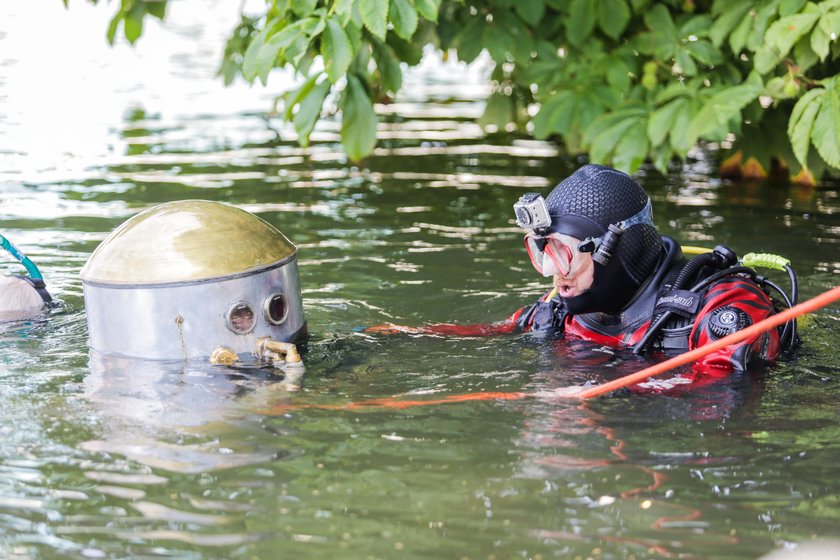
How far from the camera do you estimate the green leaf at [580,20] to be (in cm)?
702

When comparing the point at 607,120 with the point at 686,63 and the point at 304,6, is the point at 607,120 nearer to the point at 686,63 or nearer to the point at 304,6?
the point at 686,63

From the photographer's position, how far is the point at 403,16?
17.0ft

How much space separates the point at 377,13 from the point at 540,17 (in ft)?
7.41

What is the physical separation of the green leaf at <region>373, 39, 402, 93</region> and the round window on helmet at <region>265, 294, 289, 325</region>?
2012 millimetres

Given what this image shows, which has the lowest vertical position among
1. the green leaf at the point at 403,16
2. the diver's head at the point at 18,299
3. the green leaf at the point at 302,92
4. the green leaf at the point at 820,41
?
the diver's head at the point at 18,299

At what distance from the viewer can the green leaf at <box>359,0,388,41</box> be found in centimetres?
504

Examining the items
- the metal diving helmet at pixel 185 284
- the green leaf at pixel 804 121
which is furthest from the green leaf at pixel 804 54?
the metal diving helmet at pixel 185 284

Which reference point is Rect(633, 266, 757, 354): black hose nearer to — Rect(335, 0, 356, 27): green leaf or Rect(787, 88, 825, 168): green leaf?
Rect(787, 88, 825, 168): green leaf

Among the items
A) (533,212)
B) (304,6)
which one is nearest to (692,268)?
(533,212)

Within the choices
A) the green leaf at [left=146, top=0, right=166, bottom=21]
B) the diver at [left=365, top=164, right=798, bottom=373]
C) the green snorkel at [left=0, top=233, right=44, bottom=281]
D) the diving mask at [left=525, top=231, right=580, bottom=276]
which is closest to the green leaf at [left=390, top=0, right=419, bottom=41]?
the diver at [left=365, top=164, right=798, bottom=373]

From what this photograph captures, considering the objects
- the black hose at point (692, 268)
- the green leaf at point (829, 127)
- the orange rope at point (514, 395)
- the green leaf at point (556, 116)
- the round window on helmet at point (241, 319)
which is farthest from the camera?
the green leaf at point (556, 116)

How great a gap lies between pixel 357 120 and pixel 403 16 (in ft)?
3.17

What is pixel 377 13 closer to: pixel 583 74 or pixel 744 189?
pixel 583 74

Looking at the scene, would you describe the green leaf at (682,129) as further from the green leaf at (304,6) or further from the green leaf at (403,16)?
the green leaf at (304,6)
